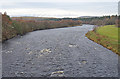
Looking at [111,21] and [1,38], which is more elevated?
[111,21]

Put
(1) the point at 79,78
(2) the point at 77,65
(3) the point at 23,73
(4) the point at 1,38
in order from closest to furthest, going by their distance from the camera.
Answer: (1) the point at 79,78 → (3) the point at 23,73 → (2) the point at 77,65 → (4) the point at 1,38

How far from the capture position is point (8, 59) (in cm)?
2217

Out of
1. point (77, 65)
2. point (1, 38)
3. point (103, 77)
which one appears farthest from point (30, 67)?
point (1, 38)

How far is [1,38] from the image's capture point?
40.2 m

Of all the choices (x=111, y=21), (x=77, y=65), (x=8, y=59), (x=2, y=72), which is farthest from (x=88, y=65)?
(x=111, y=21)

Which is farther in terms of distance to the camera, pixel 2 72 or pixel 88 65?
pixel 88 65

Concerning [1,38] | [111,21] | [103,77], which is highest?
[111,21]

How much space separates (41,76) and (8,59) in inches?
391

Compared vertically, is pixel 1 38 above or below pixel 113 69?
above

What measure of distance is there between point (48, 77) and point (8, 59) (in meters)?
10.9

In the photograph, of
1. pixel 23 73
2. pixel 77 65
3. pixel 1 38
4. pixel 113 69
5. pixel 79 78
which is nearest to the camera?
pixel 79 78

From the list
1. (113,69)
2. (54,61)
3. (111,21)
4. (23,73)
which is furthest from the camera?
(111,21)

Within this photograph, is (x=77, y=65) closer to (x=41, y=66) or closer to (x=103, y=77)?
(x=103, y=77)

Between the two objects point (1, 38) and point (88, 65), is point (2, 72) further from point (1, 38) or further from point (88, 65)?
point (1, 38)
